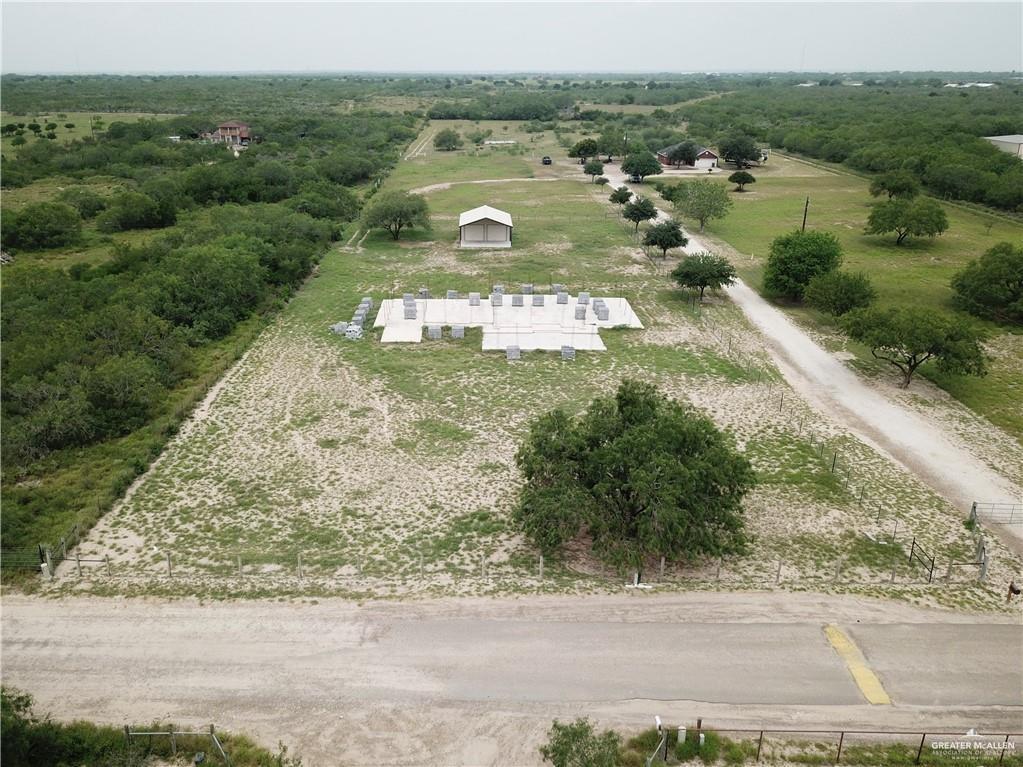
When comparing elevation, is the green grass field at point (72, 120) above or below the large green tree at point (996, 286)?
above

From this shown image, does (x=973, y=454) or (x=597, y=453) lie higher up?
(x=597, y=453)

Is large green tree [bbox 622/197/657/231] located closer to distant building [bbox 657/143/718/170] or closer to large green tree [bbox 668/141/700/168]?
large green tree [bbox 668/141/700/168]

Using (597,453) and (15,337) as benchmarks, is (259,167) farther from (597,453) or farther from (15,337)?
(597,453)

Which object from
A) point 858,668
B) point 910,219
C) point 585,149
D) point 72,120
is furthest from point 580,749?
point 72,120

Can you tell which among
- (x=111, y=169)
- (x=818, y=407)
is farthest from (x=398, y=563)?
(x=111, y=169)

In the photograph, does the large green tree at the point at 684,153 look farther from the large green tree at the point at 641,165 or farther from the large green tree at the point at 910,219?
the large green tree at the point at 910,219

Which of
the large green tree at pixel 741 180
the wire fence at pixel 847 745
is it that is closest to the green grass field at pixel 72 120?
the large green tree at pixel 741 180

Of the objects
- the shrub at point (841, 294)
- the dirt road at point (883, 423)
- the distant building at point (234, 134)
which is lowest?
the dirt road at point (883, 423)

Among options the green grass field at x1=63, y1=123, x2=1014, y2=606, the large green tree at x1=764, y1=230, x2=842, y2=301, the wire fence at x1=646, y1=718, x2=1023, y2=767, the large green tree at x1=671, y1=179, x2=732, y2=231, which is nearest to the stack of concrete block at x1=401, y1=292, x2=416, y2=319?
the green grass field at x1=63, y1=123, x2=1014, y2=606
